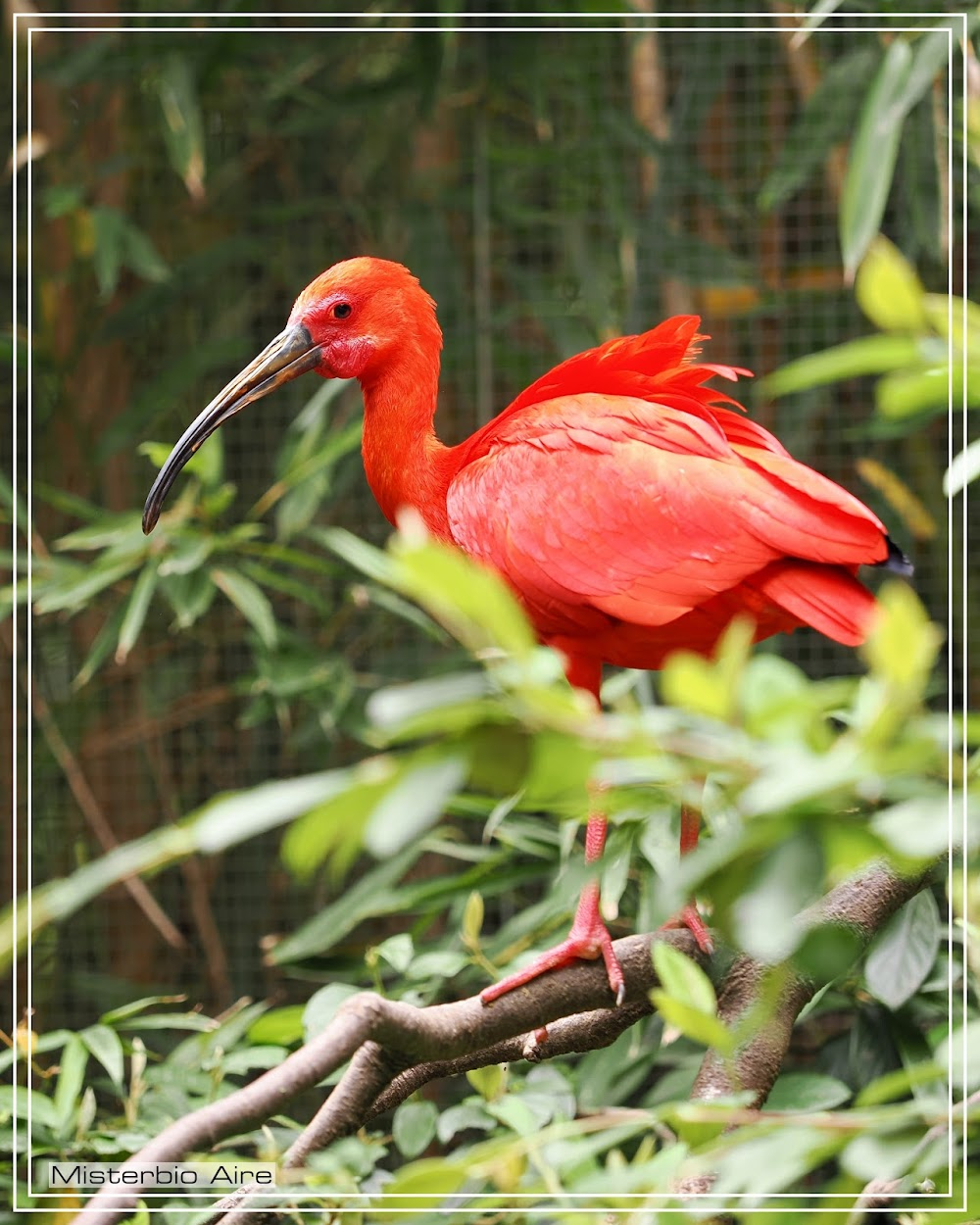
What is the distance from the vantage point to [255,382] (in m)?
1.13

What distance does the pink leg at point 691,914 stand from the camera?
1104 mm

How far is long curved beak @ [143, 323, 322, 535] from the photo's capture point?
1125 mm

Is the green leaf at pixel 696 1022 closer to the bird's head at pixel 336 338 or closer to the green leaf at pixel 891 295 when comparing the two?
the green leaf at pixel 891 295

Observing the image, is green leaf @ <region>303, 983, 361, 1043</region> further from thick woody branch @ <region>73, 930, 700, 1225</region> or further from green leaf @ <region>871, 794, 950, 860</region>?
green leaf @ <region>871, 794, 950, 860</region>

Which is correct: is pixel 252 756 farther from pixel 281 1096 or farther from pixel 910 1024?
→ pixel 281 1096

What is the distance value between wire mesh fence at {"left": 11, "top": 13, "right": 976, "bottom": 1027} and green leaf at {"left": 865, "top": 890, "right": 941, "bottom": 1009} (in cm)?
55

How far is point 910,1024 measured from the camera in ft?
4.71

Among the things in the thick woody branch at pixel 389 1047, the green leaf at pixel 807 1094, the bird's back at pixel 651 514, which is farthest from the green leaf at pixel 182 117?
the green leaf at pixel 807 1094

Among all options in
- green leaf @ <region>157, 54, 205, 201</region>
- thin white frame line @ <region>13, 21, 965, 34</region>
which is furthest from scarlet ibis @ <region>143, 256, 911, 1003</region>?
green leaf @ <region>157, 54, 205, 201</region>

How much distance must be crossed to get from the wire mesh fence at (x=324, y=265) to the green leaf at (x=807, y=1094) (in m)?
0.59

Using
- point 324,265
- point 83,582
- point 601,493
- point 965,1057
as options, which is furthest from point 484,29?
point 965,1057

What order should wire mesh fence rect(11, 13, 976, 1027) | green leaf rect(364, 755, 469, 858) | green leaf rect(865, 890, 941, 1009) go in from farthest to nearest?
wire mesh fence rect(11, 13, 976, 1027), green leaf rect(865, 890, 941, 1009), green leaf rect(364, 755, 469, 858)

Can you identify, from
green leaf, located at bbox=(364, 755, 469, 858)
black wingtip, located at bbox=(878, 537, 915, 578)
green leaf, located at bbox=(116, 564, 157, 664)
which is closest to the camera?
green leaf, located at bbox=(364, 755, 469, 858)

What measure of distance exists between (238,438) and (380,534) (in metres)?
0.25
